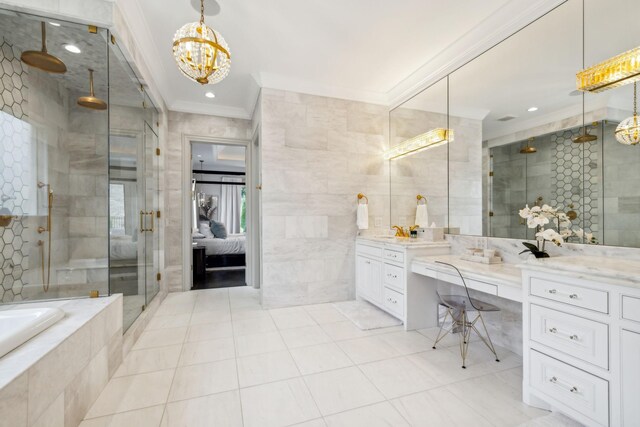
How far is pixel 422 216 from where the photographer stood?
3383 mm

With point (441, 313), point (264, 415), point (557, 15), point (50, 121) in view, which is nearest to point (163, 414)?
point (264, 415)

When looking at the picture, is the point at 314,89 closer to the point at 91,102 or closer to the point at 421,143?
the point at 421,143

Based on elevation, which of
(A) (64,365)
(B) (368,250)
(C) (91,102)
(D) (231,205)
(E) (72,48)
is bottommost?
(A) (64,365)

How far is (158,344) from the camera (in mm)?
2396

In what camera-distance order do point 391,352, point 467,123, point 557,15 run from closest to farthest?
point 557,15
point 391,352
point 467,123

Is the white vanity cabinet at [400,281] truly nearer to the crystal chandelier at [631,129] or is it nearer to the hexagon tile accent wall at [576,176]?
the hexagon tile accent wall at [576,176]

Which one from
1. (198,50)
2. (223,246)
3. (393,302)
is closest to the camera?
(198,50)

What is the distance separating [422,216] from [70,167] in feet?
13.6

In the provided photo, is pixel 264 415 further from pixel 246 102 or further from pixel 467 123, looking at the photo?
pixel 246 102

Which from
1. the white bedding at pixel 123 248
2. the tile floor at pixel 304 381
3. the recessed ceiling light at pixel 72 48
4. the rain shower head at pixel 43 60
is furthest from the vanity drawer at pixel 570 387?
the rain shower head at pixel 43 60

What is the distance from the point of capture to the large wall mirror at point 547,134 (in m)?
1.67

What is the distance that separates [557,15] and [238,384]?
347 centimetres

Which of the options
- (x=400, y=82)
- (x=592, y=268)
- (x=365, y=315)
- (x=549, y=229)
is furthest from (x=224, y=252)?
(x=592, y=268)

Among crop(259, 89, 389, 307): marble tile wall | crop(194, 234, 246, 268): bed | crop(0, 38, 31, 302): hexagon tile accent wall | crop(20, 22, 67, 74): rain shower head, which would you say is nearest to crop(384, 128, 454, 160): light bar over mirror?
crop(259, 89, 389, 307): marble tile wall
